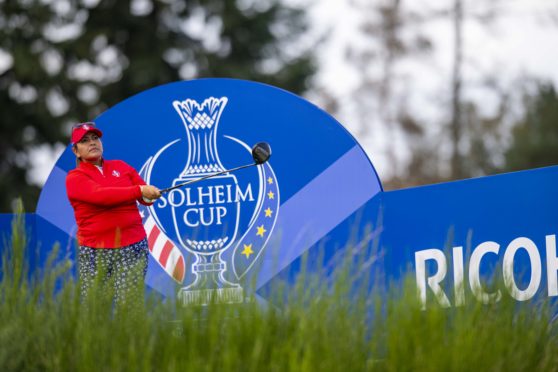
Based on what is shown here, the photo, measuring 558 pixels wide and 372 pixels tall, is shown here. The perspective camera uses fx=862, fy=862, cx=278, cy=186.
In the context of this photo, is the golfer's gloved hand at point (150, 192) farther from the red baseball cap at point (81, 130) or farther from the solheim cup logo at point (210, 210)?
the solheim cup logo at point (210, 210)

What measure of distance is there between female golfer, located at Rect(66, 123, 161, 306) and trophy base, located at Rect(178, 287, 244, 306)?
5.36 feet

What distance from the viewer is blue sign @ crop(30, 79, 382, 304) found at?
19.5 feet

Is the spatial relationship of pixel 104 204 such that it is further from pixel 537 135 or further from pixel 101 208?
pixel 537 135

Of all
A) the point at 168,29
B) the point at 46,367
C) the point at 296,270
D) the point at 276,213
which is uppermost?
the point at 168,29

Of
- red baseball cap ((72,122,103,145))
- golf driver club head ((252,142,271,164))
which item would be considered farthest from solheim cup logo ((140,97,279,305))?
red baseball cap ((72,122,103,145))

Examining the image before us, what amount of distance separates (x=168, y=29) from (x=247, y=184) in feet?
43.7

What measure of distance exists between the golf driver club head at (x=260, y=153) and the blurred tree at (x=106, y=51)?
11827 mm

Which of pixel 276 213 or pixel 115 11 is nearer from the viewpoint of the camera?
pixel 276 213

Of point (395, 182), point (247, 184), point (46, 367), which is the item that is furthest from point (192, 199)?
point (395, 182)

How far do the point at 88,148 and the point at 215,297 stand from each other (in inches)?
85.4

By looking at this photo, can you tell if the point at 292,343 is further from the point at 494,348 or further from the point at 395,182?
the point at 395,182

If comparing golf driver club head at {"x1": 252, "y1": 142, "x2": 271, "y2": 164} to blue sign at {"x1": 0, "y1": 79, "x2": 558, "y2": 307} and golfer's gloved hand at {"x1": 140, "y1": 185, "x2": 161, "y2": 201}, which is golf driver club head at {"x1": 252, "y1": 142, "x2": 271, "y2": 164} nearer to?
blue sign at {"x1": 0, "y1": 79, "x2": 558, "y2": 307}

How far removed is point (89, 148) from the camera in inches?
208

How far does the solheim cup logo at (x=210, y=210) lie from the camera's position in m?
6.03
